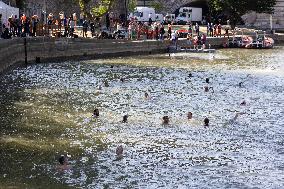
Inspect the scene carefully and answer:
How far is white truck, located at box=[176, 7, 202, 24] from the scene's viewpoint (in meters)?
97.2

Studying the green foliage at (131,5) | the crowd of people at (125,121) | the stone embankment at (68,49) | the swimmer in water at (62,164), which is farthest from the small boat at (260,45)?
the swimmer in water at (62,164)

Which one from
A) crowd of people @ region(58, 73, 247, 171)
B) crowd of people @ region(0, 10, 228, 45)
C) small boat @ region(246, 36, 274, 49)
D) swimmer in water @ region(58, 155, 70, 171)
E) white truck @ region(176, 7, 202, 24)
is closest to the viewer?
swimmer in water @ region(58, 155, 70, 171)

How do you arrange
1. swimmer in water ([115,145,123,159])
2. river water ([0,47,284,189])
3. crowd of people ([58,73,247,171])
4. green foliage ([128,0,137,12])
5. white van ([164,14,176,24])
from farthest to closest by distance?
white van ([164,14,176,24])
green foliage ([128,0,137,12])
swimmer in water ([115,145,123,159])
crowd of people ([58,73,247,171])
river water ([0,47,284,189])

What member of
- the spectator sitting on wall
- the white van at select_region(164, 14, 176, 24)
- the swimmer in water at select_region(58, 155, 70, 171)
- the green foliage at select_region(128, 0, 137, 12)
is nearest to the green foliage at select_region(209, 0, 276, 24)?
the white van at select_region(164, 14, 176, 24)

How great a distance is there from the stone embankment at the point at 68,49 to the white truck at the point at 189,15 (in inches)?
1134

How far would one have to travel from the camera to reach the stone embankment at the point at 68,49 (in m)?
48.1

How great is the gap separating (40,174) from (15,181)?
98 centimetres

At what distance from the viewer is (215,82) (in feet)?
140

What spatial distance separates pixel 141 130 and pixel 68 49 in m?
31.1

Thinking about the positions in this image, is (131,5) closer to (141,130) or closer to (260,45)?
(260,45)

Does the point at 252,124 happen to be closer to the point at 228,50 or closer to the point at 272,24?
the point at 228,50

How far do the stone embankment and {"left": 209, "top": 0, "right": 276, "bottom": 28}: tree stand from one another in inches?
793

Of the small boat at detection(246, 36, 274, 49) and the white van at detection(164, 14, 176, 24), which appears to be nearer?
the small boat at detection(246, 36, 274, 49)

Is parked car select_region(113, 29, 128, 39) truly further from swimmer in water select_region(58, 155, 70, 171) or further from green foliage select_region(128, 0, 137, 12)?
swimmer in water select_region(58, 155, 70, 171)
